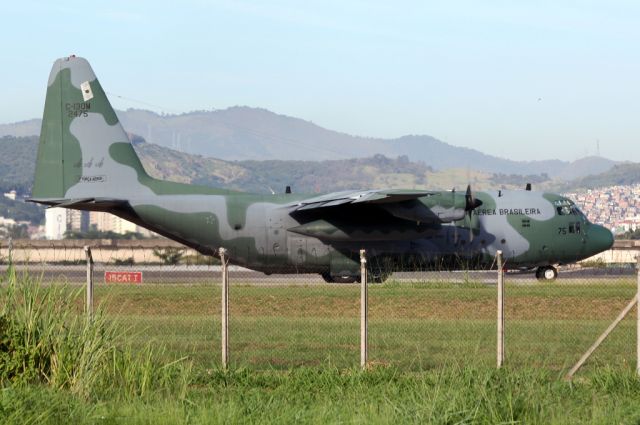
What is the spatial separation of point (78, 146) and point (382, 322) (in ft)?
56.7

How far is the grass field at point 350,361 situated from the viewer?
14.3 m

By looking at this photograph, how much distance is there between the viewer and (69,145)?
4078cm

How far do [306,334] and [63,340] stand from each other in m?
9.91

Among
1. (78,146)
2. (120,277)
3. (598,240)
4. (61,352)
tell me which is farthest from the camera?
(598,240)

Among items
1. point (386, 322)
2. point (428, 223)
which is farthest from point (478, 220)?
point (386, 322)

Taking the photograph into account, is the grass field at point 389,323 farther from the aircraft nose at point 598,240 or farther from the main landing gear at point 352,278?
the aircraft nose at point 598,240

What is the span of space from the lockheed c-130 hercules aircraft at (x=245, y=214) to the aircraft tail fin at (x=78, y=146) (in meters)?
0.04

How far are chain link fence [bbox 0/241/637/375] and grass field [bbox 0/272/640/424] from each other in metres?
0.06

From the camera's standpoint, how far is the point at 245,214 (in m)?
40.4

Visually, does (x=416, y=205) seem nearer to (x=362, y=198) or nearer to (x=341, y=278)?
(x=362, y=198)

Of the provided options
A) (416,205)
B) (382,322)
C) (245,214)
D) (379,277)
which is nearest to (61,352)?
(382,322)

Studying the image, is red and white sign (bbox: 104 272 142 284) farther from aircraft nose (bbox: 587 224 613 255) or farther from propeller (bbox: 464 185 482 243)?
aircraft nose (bbox: 587 224 613 255)

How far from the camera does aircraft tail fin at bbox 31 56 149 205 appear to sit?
133 feet

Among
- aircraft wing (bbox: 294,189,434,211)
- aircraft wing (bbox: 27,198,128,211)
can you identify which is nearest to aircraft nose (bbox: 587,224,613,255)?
aircraft wing (bbox: 294,189,434,211)
